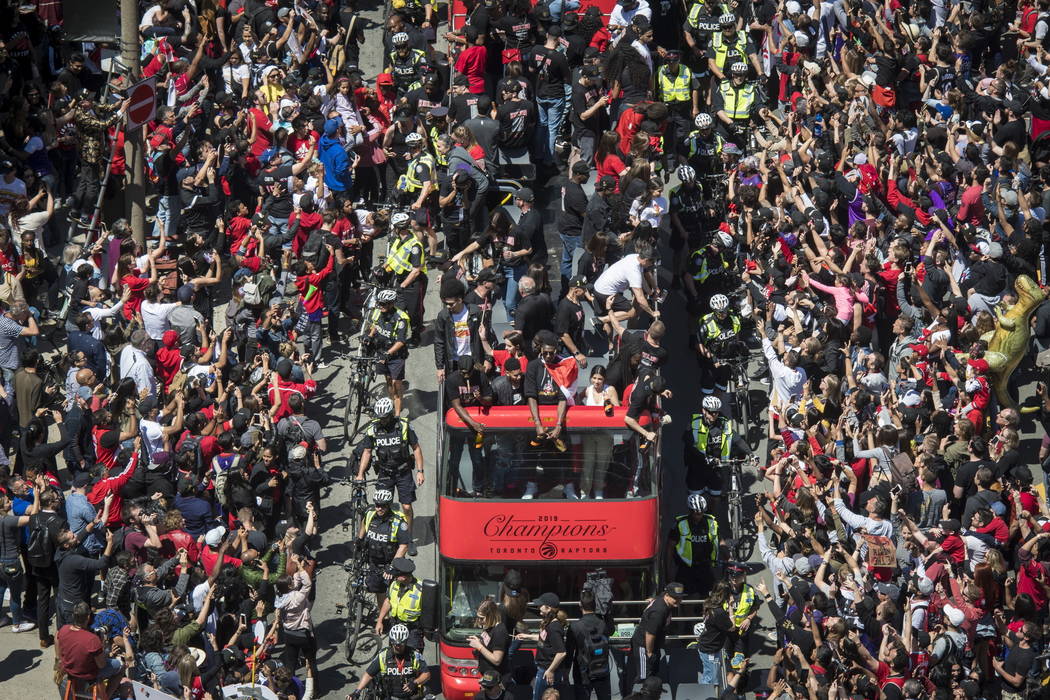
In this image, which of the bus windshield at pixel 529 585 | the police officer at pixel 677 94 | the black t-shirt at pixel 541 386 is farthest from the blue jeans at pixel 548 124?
the bus windshield at pixel 529 585

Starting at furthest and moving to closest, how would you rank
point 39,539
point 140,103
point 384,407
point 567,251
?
point 567,251 → point 140,103 → point 384,407 → point 39,539

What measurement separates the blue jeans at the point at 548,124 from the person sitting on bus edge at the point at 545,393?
597 cm

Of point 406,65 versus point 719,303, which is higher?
point 406,65

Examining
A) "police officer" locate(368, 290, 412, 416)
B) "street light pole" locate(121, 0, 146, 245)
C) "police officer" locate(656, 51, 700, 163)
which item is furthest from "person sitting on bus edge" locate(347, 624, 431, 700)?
"police officer" locate(656, 51, 700, 163)

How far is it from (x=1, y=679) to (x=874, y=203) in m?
11.8

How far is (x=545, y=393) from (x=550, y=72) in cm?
720

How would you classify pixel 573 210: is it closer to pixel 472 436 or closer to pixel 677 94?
pixel 677 94

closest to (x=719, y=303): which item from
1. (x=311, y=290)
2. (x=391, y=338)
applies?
(x=391, y=338)

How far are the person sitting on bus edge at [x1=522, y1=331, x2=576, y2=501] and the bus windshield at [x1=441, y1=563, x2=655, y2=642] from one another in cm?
81

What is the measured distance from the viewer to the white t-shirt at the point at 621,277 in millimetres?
23531

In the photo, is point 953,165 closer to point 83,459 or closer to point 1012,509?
point 1012,509

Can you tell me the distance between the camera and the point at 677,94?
2836 cm

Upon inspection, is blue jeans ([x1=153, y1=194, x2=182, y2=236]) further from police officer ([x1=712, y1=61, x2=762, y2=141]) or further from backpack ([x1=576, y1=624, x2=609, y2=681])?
backpack ([x1=576, y1=624, x2=609, y2=681])

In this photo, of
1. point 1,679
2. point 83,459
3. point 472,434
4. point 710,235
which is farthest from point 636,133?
point 1,679
